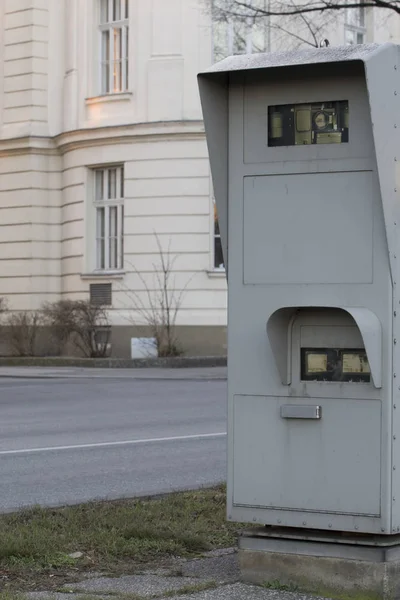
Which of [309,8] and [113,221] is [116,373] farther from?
[309,8]

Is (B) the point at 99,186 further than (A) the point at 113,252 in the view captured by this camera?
Yes

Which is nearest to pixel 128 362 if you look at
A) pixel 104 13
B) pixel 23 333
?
pixel 23 333

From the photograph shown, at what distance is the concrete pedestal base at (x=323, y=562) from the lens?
558cm

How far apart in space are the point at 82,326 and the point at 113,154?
4.64 metres

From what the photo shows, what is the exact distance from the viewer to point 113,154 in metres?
32.8

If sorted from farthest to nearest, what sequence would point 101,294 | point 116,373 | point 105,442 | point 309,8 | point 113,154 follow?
point 101,294 < point 113,154 < point 116,373 < point 309,8 < point 105,442

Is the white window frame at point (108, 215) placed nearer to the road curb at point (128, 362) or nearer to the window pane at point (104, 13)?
the road curb at point (128, 362)

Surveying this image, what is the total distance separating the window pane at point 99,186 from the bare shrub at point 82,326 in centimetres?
298

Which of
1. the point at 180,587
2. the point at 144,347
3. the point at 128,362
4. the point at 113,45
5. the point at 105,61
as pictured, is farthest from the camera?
the point at 105,61

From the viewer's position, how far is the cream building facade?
32.1 metres

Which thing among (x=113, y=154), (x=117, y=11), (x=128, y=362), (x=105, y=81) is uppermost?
(x=117, y=11)

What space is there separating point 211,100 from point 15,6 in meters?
30.0

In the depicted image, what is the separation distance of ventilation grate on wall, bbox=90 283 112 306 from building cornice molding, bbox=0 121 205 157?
362cm

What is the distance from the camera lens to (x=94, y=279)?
33.2 m
